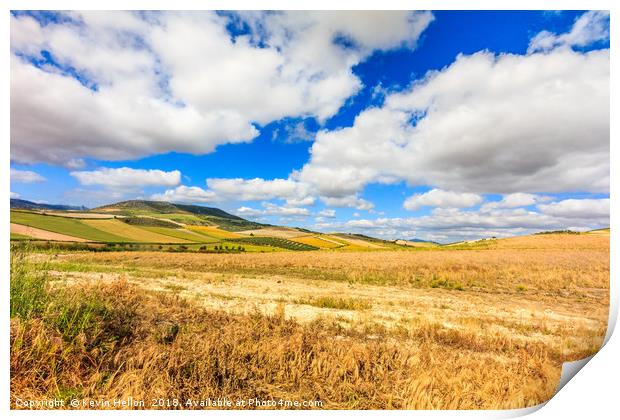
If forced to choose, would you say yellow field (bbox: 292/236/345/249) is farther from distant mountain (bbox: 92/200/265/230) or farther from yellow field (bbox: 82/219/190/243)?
yellow field (bbox: 82/219/190/243)

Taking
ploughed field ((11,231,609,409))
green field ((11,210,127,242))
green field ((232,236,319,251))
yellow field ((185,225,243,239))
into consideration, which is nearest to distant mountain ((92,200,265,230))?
yellow field ((185,225,243,239))

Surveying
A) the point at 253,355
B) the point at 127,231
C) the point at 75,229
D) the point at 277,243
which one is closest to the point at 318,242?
the point at 277,243

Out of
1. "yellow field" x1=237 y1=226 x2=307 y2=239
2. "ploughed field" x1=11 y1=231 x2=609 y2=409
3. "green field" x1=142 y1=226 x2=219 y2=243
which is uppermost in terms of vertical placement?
"yellow field" x1=237 y1=226 x2=307 y2=239

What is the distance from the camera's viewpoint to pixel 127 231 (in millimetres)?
34750

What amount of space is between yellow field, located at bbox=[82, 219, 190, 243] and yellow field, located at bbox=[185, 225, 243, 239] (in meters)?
10.1

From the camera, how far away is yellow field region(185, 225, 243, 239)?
5512cm

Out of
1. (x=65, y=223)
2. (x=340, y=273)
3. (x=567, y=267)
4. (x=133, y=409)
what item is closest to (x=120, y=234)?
(x=65, y=223)

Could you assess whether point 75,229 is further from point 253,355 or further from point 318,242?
point 318,242

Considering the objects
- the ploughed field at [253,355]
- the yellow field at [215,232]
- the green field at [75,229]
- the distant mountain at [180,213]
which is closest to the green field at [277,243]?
the yellow field at [215,232]

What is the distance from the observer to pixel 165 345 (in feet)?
18.4

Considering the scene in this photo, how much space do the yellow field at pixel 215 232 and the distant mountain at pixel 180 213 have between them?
184cm

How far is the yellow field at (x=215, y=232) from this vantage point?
5512 cm

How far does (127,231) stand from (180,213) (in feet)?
87.9
